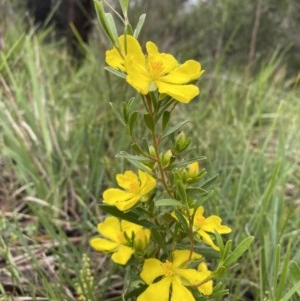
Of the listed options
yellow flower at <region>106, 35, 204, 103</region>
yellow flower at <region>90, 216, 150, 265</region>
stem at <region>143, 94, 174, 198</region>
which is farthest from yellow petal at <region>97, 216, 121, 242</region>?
yellow flower at <region>106, 35, 204, 103</region>

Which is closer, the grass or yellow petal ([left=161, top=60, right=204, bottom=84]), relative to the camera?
yellow petal ([left=161, top=60, right=204, bottom=84])

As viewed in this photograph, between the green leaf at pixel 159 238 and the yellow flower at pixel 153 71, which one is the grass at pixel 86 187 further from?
the yellow flower at pixel 153 71

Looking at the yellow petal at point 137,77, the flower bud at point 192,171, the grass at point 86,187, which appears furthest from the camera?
the grass at point 86,187

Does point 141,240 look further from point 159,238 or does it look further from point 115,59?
point 115,59

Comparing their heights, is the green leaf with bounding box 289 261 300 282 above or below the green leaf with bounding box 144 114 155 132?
below

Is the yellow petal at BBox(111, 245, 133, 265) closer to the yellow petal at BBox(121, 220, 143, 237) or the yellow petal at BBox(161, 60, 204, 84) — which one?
the yellow petal at BBox(121, 220, 143, 237)

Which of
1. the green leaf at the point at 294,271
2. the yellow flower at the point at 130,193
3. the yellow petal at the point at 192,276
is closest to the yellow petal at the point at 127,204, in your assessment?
the yellow flower at the point at 130,193

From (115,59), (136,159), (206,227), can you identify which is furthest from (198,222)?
(115,59)

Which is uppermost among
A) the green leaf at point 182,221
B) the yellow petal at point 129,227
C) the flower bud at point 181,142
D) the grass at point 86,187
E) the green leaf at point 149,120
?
the green leaf at point 149,120

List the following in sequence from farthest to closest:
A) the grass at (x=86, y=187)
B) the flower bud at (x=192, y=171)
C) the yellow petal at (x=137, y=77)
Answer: the grass at (x=86, y=187)
the flower bud at (x=192, y=171)
the yellow petal at (x=137, y=77)
